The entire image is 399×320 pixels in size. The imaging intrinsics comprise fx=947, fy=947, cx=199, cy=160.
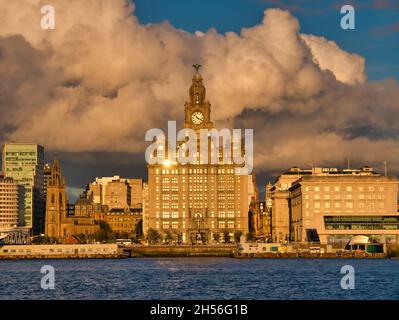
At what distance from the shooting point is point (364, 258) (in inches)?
7116

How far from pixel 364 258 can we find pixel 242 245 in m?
28.0

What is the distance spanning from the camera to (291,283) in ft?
305

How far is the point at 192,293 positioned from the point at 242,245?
11776 centimetres

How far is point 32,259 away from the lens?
198m
